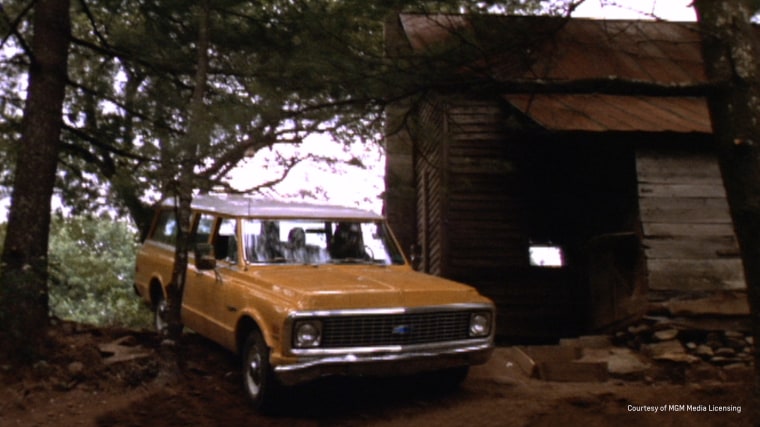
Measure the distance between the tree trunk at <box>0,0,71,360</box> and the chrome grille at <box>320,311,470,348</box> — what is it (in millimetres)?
3632

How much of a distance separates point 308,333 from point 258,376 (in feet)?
2.79

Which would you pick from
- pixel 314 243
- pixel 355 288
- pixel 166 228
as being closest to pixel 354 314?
pixel 355 288

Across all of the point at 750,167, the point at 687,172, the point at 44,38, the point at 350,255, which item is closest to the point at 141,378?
the point at 350,255

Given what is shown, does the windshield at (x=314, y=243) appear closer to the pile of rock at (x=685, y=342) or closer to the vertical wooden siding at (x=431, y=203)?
the pile of rock at (x=685, y=342)

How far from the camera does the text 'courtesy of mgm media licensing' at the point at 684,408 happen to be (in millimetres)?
6688

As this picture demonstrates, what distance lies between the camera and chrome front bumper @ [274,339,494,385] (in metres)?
6.22

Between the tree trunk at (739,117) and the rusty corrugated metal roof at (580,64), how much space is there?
0.76 feet

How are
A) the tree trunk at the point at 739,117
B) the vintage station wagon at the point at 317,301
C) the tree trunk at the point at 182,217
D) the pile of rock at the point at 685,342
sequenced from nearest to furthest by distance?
1. the tree trunk at the point at 739,117
2. the vintage station wagon at the point at 317,301
3. the tree trunk at the point at 182,217
4. the pile of rock at the point at 685,342

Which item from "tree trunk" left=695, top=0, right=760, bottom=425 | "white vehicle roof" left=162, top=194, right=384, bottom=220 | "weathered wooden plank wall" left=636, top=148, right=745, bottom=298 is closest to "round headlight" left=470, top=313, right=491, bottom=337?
"white vehicle roof" left=162, top=194, right=384, bottom=220

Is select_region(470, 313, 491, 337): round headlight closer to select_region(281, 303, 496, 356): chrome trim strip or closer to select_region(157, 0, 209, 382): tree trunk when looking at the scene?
select_region(281, 303, 496, 356): chrome trim strip

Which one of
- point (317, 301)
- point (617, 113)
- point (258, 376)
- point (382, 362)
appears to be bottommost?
point (258, 376)

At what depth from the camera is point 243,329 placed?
23.8 ft

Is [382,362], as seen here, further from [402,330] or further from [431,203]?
[431,203]

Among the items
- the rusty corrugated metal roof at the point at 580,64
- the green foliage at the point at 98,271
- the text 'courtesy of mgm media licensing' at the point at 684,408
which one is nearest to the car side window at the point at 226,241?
the rusty corrugated metal roof at the point at 580,64
